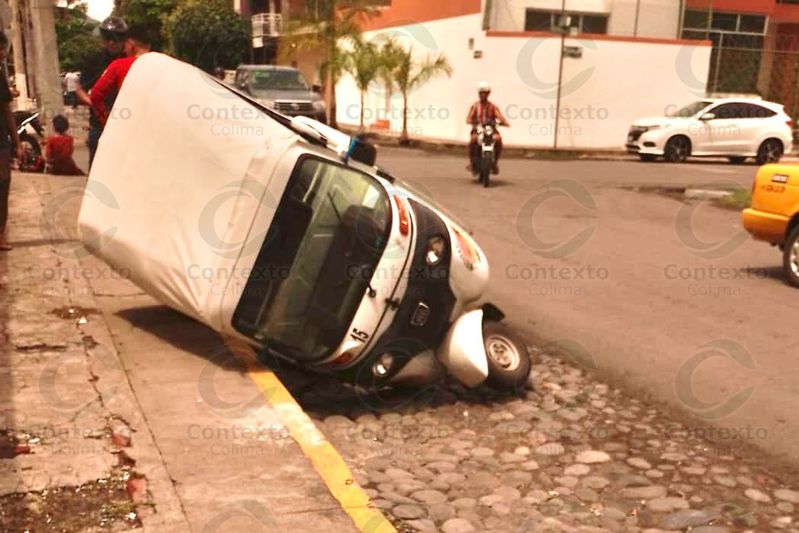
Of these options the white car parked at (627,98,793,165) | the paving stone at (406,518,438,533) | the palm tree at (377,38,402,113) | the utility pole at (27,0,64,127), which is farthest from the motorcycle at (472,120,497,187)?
the palm tree at (377,38,402,113)

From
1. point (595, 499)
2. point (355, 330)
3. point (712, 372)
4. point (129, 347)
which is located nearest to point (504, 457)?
point (595, 499)

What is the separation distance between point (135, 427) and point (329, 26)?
27.8 metres

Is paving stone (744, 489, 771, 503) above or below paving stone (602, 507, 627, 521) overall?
above

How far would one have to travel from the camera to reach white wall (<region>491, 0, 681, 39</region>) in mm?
26094

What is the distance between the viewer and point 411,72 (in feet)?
90.2

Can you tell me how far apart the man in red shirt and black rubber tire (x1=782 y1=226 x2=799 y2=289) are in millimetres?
6319

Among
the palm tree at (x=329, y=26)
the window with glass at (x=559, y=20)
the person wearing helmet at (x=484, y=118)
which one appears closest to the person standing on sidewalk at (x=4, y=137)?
the person wearing helmet at (x=484, y=118)

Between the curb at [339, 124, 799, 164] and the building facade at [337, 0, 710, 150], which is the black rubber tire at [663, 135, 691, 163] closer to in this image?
the curb at [339, 124, 799, 164]

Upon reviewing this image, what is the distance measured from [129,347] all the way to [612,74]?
22.9 meters

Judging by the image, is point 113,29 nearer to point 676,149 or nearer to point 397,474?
point 397,474

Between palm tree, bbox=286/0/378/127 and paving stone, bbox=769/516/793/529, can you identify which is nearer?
paving stone, bbox=769/516/793/529

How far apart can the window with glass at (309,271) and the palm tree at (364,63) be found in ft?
74.9

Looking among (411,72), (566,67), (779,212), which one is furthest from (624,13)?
(779,212)

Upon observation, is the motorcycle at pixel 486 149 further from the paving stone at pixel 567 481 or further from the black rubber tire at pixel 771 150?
the paving stone at pixel 567 481
